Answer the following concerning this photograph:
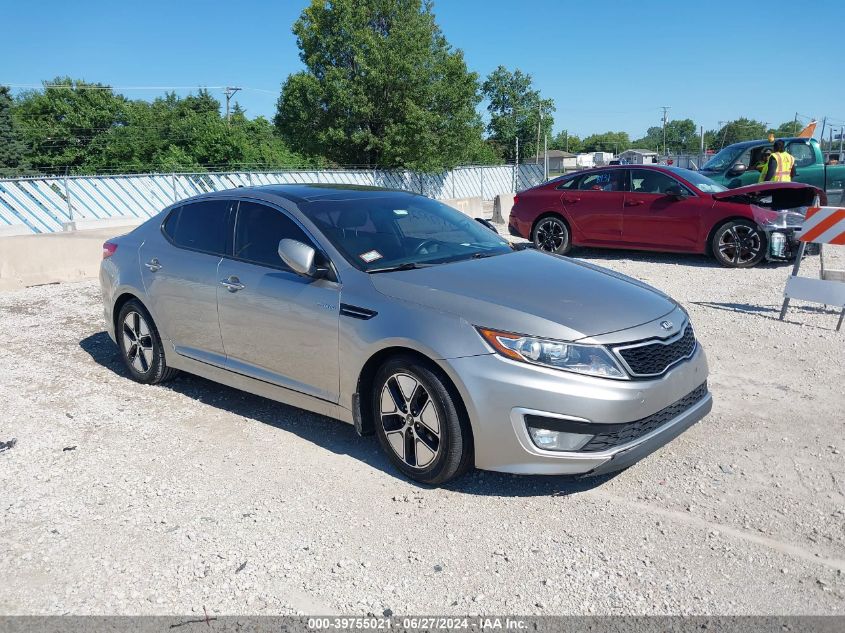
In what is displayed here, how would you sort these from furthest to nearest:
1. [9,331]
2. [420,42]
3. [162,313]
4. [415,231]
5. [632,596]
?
[420,42] → [9,331] → [162,313] → [415,231] → [632,596]

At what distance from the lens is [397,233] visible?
4.67 metres

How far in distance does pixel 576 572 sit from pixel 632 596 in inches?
10.4

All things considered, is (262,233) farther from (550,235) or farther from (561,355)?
(550,235)

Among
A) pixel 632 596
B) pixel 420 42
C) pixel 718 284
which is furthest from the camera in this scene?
pixel 420 42

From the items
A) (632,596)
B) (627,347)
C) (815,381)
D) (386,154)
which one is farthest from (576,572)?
(386,154)

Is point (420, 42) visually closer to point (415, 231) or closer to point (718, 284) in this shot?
point (718, 284)

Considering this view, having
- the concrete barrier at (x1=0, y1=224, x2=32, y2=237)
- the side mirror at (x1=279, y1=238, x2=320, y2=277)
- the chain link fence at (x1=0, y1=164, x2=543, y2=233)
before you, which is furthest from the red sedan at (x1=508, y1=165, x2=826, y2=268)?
the concrete barrier at (x1=0, y1=224, x2=32, y2=237)

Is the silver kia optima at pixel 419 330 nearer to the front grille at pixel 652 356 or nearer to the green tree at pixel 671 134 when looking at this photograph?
the front grille at pixel 652 356

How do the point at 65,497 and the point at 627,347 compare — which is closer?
the point at 627,347

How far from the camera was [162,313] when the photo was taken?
537cm

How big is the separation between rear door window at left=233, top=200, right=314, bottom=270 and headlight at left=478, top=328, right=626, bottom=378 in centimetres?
157

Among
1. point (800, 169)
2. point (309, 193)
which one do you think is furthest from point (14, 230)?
point (800, 169)

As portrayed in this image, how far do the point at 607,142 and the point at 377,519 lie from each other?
399 ft

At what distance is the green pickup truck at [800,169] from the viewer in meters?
14.4
